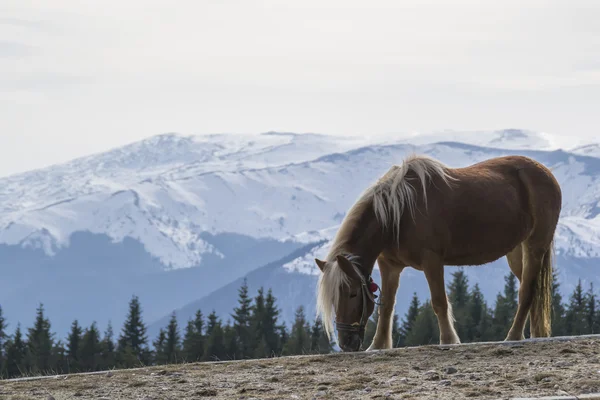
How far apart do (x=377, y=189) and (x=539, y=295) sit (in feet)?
11.0

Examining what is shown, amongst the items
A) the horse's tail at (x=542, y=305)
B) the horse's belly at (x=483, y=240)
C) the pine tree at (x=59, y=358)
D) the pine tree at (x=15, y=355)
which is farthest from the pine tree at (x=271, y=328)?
the horse's belly at (x=483, y=240)

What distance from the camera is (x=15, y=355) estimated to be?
290ft

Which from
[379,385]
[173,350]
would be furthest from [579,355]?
[173,350]

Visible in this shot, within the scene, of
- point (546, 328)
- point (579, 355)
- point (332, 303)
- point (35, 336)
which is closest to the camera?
point (579, 355)

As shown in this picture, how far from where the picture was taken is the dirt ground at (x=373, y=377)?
9.62m

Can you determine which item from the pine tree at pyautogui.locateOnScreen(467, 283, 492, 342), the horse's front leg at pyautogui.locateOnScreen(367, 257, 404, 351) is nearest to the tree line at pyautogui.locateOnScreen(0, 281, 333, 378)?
the pine tree at pyautogui.locateOnScreen(467, 283, 492, 342)

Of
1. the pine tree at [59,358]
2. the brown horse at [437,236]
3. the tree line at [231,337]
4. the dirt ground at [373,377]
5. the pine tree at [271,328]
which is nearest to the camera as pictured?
the dirt ground at [373,377]

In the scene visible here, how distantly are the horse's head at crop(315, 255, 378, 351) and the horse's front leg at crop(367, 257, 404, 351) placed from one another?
4.01ft

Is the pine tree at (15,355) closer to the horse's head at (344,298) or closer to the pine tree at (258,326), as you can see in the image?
the pine tree at (258,326)

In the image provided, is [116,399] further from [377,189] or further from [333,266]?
[377,189]

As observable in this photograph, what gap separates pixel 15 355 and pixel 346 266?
268ft

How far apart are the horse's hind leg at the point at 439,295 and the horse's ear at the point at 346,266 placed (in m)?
1.22

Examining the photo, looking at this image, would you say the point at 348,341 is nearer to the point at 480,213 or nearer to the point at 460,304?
the point at 480,213

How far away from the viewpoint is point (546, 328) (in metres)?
15.0
